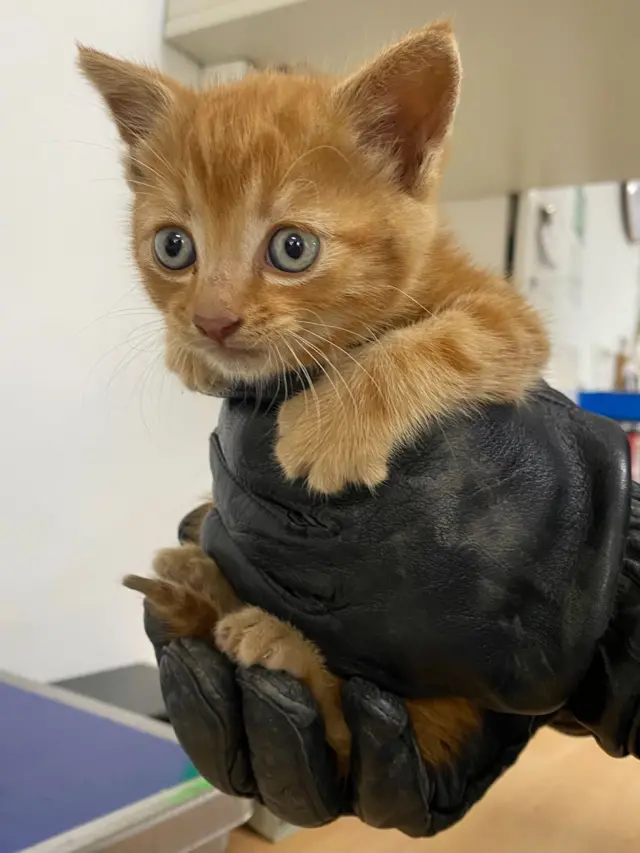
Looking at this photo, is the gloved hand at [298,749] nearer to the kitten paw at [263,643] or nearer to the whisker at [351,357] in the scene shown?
the kitten paw at [263,643]

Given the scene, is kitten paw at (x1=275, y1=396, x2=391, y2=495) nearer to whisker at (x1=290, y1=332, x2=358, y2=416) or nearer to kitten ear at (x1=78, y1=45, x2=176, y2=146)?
whisker at (x1=290, y1=332, x2=358, y2=416)

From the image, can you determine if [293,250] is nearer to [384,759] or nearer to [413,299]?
[413,299]

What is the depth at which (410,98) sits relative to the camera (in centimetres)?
75

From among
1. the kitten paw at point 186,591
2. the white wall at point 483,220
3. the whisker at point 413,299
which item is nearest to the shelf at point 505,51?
the white wall at point 483,220

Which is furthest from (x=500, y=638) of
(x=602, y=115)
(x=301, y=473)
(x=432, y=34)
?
(x=602, y=115)

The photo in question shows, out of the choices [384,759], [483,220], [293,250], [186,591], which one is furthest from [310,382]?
[483,220]

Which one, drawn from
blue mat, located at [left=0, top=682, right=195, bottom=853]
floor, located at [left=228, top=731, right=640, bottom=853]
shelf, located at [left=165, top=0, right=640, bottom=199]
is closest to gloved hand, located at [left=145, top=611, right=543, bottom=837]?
blue mat, located at [left=0, top=682, right=195, bottom=853]

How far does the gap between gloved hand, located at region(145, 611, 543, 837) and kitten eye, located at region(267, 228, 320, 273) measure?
13.7 inches

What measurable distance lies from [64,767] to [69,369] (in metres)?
0.62

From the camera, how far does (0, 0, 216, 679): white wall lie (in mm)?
1220

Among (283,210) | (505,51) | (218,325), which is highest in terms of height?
(505,51)

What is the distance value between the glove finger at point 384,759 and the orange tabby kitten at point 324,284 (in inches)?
1.7

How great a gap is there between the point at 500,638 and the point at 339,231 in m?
0.39

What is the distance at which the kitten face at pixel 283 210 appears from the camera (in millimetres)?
719
